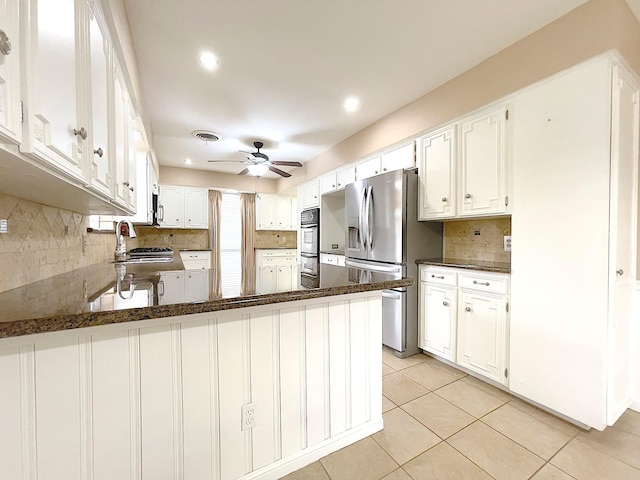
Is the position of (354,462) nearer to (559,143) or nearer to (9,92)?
(9,92)

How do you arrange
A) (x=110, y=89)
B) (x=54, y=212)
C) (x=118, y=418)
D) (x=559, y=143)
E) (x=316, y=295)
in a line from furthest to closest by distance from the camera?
(x=559, y=143), (x=54, y=212), (x=110, y=89), (x=316, y=295), (x=118, y=418)

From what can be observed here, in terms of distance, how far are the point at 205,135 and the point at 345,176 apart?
2072mm

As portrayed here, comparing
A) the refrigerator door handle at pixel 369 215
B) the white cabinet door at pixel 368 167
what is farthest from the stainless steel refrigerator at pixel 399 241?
the white cabinet door at pixel 368 167

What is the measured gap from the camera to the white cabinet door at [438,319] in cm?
257

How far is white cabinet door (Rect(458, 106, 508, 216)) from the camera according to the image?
2.20 metres

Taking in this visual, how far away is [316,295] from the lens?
1.18 m

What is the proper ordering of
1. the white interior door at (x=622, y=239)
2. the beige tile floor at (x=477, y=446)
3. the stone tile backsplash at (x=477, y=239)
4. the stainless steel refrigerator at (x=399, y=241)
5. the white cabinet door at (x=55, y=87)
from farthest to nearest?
the stainless steel refrigerator at (x=399, y=241), the stone tile backsplash at (x=477, y=239), the white interior door at (x=622, y=239), the beige tile floor at (x=477, y=446), the white cabinet door at (x=55, y=87)

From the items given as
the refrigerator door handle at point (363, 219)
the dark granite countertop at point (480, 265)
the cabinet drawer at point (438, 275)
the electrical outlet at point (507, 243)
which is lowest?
the cabinet drawer at point (438, 275)

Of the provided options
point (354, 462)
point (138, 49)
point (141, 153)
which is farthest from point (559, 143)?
point (141, 153)

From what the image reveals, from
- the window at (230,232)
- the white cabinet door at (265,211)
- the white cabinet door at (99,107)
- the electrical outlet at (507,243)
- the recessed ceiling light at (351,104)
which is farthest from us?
the white cabinet door at (265,211)

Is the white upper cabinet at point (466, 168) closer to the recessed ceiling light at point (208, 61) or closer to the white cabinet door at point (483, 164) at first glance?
the white cabinet door at point (483, 164)

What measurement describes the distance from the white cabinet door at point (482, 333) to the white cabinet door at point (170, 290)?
2.28 meters

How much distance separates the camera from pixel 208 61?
2.31 meters

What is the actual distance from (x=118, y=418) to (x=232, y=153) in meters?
4.39
